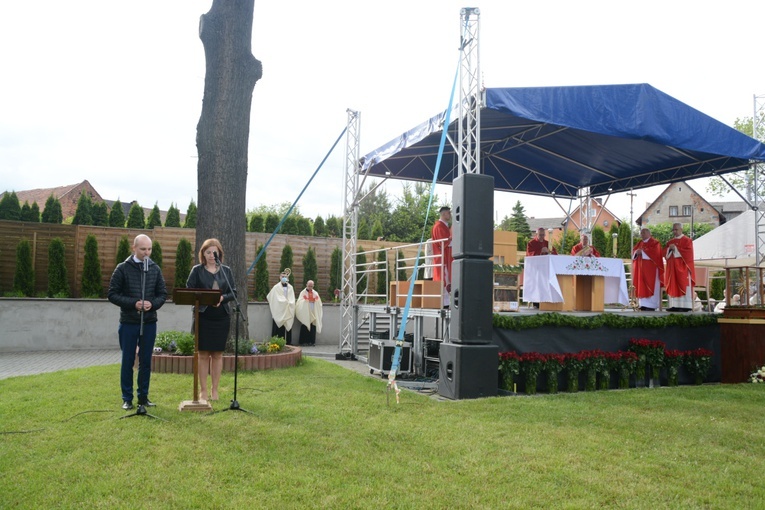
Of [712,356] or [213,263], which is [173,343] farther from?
[712,356]

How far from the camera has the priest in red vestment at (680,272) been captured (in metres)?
12.0

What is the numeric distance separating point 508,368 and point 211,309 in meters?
4.26

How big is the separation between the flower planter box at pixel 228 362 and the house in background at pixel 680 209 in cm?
6078

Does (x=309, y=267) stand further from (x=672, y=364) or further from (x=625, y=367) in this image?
(x=672, y=364)

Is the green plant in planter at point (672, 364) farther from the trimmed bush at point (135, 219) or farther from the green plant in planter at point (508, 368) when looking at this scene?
the trimmed bush at point (135, 219)

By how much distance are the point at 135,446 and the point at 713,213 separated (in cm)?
6935

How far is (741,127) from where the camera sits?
38.0 metres

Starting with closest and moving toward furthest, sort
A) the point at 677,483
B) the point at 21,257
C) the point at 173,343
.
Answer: the point at 677,483 < the point at 173,343 < the point at 21,257

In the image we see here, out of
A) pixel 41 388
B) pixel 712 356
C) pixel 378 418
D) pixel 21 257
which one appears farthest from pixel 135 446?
pixel 21 257

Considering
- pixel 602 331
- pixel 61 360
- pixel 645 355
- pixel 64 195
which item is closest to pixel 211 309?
pixel 602 331

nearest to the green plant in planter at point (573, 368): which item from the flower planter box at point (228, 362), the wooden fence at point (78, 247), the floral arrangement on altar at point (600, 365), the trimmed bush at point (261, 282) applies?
the floral arrangement on altar at point (600, 365)

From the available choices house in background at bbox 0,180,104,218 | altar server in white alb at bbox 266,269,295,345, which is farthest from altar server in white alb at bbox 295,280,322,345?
house in background at bbox 0,180,104,218

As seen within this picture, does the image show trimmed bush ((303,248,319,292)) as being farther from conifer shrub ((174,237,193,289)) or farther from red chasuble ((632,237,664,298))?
red chasuble ((632,237,664,298))

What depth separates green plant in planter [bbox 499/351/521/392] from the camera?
334 inches
